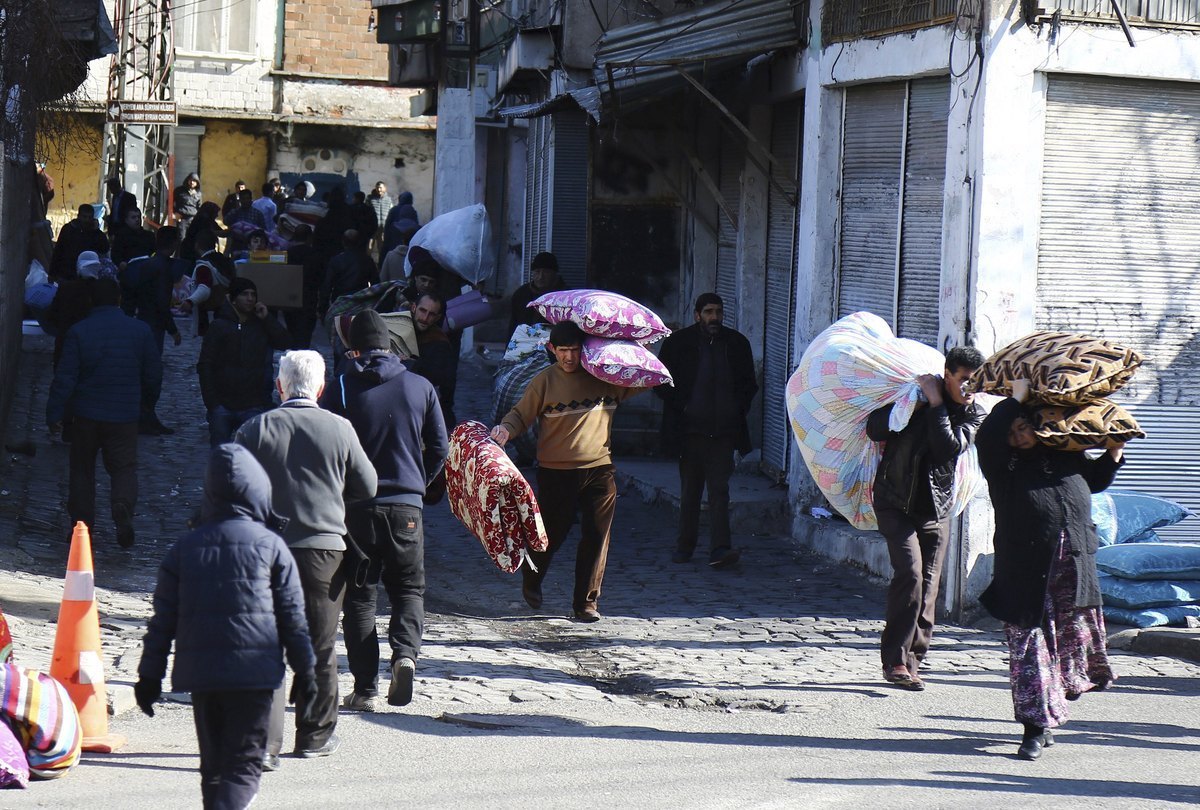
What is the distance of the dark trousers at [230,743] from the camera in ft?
16.5

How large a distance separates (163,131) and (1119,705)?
29.3 meters

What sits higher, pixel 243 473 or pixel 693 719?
pixel 243 473

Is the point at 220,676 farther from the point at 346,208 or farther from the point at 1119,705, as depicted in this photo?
the point at 346,208

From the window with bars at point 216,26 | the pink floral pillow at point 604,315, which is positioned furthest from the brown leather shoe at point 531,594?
the window with bars at point 216,26

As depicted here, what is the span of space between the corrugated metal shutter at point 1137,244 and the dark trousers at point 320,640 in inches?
212

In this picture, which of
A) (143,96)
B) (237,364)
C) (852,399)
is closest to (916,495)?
(852,399)

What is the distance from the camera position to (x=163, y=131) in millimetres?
33438

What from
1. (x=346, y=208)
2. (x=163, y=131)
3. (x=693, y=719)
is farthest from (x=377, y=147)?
(x=693, y=719)

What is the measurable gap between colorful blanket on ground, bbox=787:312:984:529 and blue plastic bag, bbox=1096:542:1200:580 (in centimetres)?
152

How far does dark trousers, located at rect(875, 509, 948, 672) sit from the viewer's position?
7879 mm

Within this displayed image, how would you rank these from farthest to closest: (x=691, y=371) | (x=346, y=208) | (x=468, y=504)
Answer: (x=346, y=208), (x=691, y=371), (x=468, y=504)

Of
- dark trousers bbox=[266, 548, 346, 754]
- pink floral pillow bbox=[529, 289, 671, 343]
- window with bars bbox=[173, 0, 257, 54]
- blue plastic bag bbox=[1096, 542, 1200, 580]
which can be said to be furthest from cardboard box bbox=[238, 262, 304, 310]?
window with bars bbox=[173, 0, 257, 54]

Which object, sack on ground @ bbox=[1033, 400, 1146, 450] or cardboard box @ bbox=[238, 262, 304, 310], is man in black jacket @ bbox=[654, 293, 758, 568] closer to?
sack on ground @ bbox=[1033, 400, 1146, 450]

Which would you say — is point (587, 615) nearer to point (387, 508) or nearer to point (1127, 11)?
point (387, 508)
